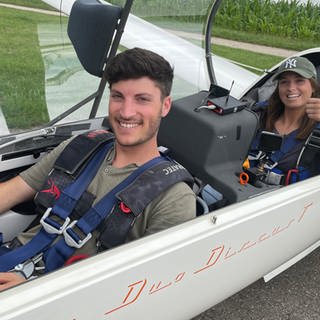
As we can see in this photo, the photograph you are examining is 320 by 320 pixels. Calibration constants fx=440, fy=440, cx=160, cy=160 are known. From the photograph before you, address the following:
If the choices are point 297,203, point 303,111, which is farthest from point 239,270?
point 303,111

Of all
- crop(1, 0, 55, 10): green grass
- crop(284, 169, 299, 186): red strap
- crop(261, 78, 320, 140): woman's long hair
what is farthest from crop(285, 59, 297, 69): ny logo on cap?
crop(1, 0, 55, 10): green grass

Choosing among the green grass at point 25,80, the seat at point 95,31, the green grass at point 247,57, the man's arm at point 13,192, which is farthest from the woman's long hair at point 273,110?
the green grass at point 247,57

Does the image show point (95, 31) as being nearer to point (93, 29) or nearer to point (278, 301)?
point (93, 29)

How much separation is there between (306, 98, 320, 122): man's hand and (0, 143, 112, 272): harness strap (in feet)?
4.53

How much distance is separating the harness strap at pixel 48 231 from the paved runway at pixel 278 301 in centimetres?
102

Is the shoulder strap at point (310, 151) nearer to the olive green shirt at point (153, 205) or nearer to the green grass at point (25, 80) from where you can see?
the olive green shirt at point (153, 205)

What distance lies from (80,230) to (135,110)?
1.62ft

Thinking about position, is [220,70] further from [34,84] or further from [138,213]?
[138,213]

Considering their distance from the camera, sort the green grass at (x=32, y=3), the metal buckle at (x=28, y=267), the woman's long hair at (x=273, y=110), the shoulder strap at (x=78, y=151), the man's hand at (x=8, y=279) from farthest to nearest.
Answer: the woman's long hair at (x=273, y=110), the green grass at (x=32, y=3), the shoulder strap at (x=78, y=151), the metal buckle at (x=28, y=267), the man's hand at (x=8, y=279)

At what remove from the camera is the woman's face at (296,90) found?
2.51m

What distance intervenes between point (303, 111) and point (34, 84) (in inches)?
67.6

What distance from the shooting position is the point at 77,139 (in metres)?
1.90

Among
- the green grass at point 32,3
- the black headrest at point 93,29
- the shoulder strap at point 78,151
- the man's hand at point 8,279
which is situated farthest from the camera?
the green grass at point 32,3

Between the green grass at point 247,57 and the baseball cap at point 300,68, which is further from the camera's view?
the green grass at point 247,57
